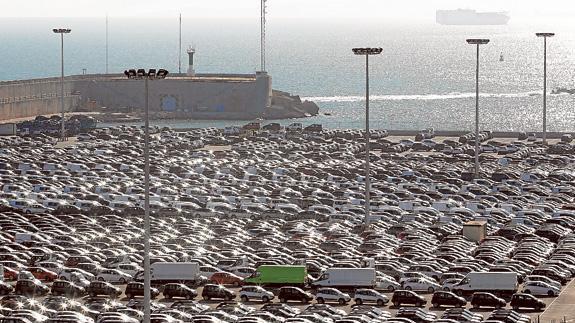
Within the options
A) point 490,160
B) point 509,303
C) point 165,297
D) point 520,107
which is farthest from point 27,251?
point 520,107

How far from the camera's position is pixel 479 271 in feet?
159

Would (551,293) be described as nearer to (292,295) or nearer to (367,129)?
(292,295)

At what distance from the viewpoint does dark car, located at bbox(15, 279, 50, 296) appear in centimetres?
4669

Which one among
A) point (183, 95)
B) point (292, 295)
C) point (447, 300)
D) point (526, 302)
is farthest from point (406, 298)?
point (183, 95)

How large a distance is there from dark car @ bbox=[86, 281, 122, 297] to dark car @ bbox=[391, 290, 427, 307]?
9.04m

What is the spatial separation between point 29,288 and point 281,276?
8.29 meters

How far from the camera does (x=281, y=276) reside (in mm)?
47469

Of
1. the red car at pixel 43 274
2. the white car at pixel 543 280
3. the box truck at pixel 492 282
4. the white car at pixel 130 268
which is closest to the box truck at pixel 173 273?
the white car at pixel 130 268

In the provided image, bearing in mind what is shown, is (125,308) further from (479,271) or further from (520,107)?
(520,107)

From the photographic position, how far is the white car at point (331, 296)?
4547 centimetres

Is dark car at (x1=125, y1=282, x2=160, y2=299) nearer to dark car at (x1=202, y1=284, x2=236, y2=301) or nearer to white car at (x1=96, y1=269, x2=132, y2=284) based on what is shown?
dark car at (x1=202, y1=284, x2=236, y2=301)

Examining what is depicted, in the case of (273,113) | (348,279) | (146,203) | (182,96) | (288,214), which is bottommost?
(348,279)

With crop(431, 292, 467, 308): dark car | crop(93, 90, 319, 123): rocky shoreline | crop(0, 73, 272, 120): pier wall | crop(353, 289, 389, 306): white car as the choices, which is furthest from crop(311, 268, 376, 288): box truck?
crop(0, 73, 272, 120): pier wall

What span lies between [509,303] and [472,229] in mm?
12138
